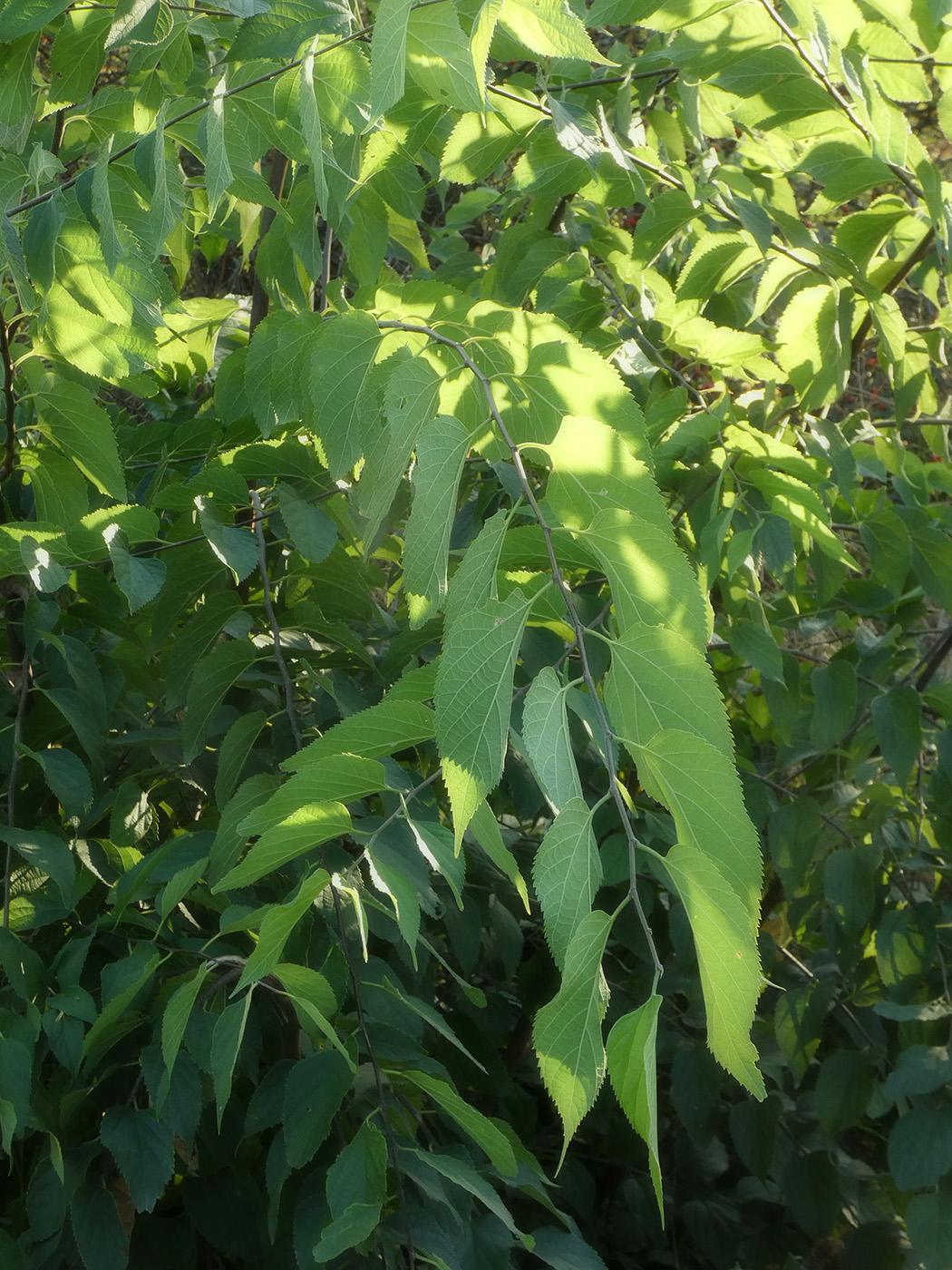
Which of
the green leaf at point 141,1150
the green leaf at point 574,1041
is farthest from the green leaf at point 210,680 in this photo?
the green leaf at point 574,1041

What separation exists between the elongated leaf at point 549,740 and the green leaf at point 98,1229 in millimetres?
500

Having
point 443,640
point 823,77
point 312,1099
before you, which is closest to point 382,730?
point 443,640

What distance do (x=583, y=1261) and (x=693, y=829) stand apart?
1.59ft

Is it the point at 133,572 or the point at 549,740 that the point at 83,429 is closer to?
the point at 133,572

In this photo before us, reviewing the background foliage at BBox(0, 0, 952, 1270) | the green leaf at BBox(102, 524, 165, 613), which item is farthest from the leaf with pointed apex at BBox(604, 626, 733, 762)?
the green leaf at BBox(102, 524, 165, 613)

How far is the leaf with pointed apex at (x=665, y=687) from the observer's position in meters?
0.41

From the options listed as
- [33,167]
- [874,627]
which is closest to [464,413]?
[33,167]

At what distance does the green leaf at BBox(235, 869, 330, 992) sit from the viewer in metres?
0.47

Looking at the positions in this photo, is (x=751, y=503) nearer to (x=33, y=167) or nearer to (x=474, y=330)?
(x=474, y=330)

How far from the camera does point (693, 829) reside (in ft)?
1.32

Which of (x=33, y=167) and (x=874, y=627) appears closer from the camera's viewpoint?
(x=33, y=167)

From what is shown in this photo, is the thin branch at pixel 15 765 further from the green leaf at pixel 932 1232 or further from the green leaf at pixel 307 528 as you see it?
the green leaf at pixel 932 1232

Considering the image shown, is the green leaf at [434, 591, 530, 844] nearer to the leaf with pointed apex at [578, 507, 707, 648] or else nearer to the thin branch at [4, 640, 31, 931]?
the leaf with pointed apex at [578, 507, 707, 648]

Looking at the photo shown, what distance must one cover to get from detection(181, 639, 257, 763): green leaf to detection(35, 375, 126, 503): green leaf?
14cm
